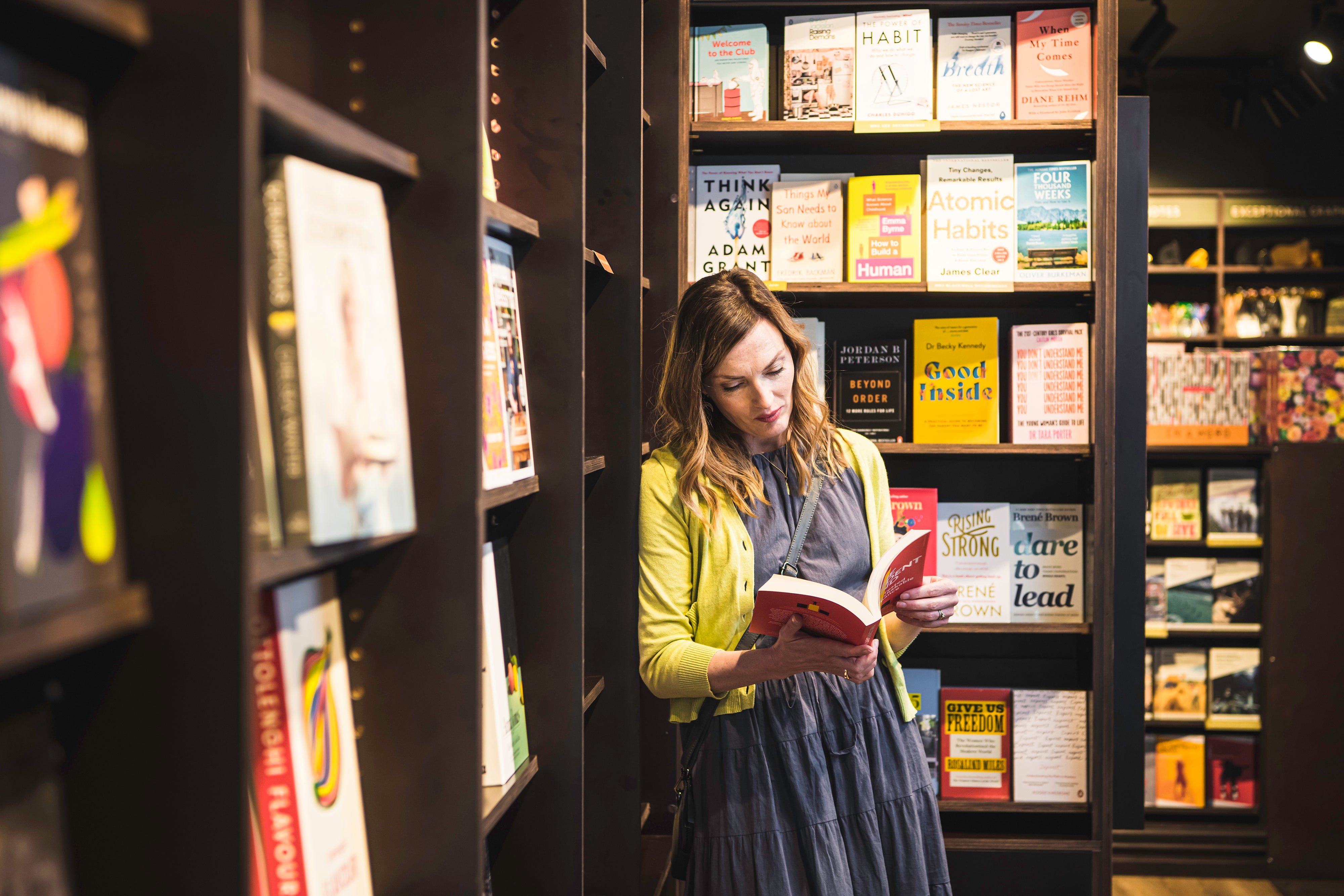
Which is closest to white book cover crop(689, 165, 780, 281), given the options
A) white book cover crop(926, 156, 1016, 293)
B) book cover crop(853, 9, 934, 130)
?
book cover crop(853, 9, 934, 130)

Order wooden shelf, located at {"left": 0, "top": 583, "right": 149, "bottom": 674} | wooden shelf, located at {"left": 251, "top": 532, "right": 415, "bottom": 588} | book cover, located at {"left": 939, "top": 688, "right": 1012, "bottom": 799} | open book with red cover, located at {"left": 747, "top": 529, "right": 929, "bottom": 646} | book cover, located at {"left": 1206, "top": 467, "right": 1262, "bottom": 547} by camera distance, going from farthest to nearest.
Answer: book cover, located at {"left": 1206, "top": 467, "right": 1262, "bottom": 547}
book cover, located at {"left": 939, "top": 688, "right": 1012, "bottom": 799}
open book with red cover, located at {"left": 747, "top": 529, "right": 929, "bottom": 646}
wooden shelf, located at {"left": 251, "top": 532, "right": 415, "bottom": 588}
wooden shelf, located at {"left": 0, "top": 583, "right": 149, "bottom": 674}

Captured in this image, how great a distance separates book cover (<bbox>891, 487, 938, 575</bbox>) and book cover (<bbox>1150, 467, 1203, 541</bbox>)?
1775 mm

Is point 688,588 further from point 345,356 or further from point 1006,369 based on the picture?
point 1006,369

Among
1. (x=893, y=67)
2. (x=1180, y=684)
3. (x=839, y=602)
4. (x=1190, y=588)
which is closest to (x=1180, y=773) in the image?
(x=1180, y=684)

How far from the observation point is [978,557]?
2.50m

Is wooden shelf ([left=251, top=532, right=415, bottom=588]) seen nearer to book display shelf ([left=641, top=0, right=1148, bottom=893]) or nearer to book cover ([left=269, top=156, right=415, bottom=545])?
book cover ([left=269, top=156, right=415, bottom=545])

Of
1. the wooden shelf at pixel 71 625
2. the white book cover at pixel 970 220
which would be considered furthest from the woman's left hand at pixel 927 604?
the wooden shelf at pixel 71 625

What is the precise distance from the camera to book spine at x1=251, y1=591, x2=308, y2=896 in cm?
84

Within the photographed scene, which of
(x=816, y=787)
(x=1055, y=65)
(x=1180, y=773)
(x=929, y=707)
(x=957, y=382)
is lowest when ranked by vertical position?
(x=1180, y=773)

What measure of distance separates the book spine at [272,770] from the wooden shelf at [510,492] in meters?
0.28

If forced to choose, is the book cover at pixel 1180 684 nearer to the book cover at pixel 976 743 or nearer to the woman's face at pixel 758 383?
the book cover at pixel 976 743

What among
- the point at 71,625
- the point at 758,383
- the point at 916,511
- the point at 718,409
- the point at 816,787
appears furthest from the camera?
the point at 916,511

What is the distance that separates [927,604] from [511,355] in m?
0.87

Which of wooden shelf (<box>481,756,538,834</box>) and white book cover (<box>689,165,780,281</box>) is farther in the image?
white book cover (<box>689,165,780,281</box>)
